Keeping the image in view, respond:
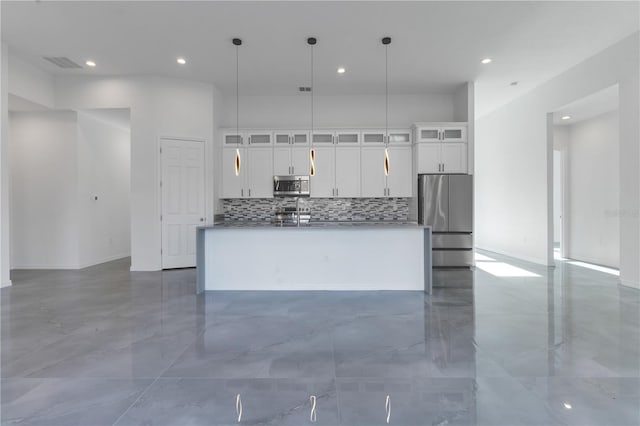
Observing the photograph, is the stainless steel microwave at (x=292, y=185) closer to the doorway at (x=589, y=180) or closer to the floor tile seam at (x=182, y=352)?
the floor tile seam at (x=182, y=352)

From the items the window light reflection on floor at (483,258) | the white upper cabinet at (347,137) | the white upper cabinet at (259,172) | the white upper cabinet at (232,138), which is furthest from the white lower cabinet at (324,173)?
the window light reflection on floor at (483,258)

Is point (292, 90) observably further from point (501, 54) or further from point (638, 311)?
point (638, 311)

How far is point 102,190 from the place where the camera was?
6.89m

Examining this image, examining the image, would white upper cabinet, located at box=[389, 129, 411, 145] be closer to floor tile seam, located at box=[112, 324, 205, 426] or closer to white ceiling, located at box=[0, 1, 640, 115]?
white ceiling, located at box=[0, 1, 640, 115]

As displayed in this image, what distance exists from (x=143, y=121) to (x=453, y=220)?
623cm

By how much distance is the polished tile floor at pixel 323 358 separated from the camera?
179 centimetres

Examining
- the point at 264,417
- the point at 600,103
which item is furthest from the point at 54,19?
the point at 600,103

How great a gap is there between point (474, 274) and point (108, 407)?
18.0ft

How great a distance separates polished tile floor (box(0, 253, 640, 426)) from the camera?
5.88ft

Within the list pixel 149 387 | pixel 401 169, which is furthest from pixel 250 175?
pixel 149 387

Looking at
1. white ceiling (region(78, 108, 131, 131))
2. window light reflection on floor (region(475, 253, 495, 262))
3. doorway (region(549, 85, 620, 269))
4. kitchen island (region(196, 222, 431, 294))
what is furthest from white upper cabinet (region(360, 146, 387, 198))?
white ceiling (region(78, 108, 131, 131))

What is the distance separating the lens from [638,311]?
3.51m

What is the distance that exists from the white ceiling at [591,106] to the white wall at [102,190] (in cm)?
940

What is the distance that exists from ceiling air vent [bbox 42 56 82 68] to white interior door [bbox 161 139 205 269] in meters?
1.88
